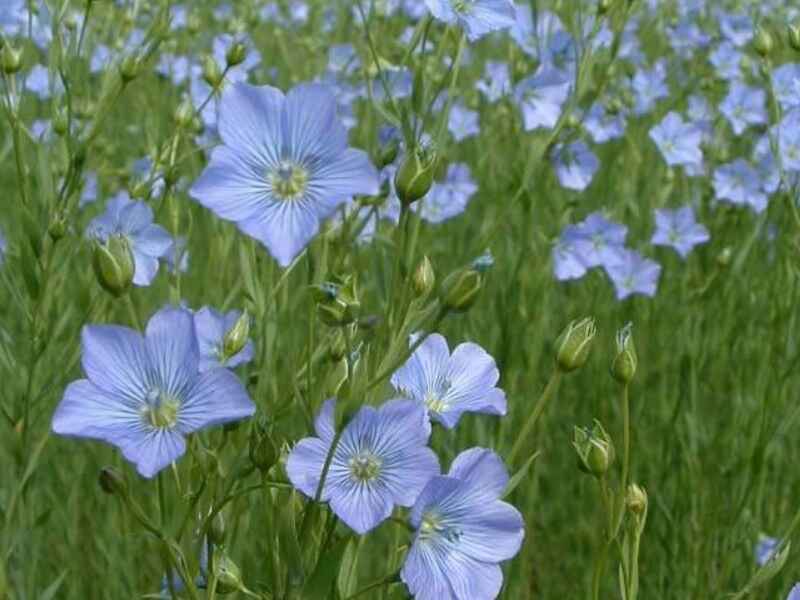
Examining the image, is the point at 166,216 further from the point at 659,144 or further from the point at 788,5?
the point at 788,5

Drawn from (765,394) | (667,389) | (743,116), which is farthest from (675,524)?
(743,116)

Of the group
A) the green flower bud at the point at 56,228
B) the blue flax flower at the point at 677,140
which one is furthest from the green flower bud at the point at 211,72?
the blue flax flower at the point at 677,140

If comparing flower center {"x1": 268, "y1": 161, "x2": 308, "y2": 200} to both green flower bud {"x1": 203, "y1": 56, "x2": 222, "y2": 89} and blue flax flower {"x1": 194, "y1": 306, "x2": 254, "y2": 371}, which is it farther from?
green flower bud {"x1": 203, "y1": 56, "x2": 222, "y2": 89}

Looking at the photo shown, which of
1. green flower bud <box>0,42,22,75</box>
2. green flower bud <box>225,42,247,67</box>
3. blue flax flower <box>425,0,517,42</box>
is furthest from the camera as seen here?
green flower bud <box>225,42,247,67</box>

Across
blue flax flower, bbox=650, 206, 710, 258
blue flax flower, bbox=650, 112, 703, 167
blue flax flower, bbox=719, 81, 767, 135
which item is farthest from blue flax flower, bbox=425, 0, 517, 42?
blue flax flower, bbox=719, 81, 767, 135

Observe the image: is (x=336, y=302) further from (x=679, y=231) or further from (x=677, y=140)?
(x=677, y=140)

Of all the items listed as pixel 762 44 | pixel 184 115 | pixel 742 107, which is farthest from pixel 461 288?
pixel 742 107
